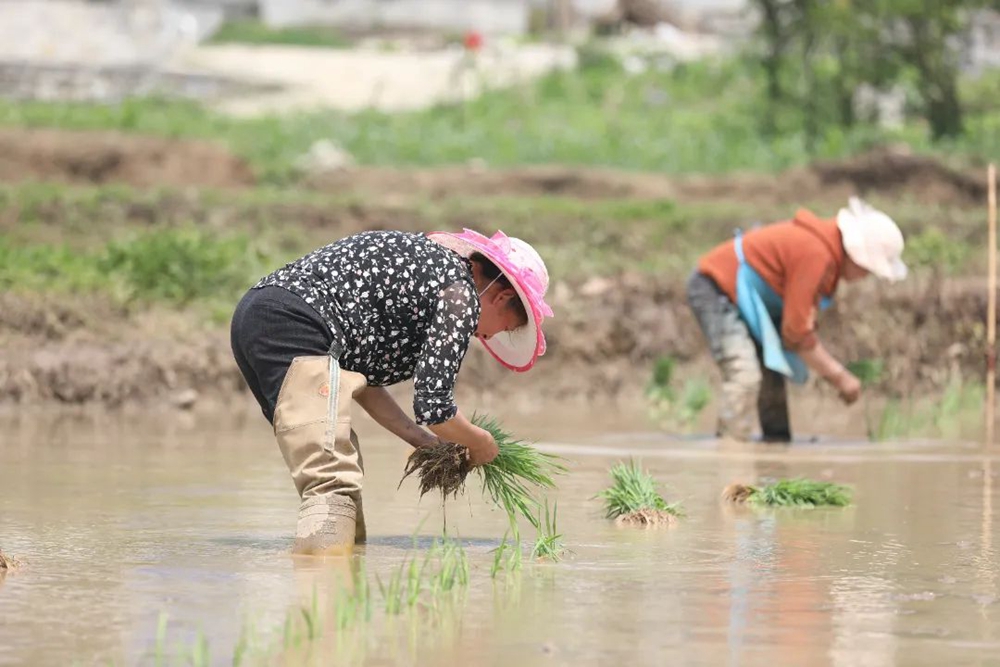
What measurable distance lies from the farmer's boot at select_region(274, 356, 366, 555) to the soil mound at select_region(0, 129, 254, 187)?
620 inches

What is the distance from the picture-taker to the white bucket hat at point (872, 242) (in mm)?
9898

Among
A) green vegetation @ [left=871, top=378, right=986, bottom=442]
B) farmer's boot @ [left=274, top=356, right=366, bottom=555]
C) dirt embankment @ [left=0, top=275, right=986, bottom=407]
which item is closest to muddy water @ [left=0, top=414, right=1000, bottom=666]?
farmer's boot @ [left=274, top=356, right=366, bottom=555]

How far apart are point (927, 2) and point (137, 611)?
2069 cm

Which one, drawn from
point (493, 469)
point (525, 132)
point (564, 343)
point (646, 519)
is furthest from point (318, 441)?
point (525, 132)

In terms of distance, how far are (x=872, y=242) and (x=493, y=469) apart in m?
4.16

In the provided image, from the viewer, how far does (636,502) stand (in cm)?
685

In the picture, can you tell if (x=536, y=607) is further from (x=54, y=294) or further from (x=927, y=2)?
(x=927, y=2)

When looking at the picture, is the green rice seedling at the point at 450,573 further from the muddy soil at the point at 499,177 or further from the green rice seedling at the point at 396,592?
the muddy soil at the point at 499,177

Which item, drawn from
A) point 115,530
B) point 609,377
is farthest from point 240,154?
point 115,530

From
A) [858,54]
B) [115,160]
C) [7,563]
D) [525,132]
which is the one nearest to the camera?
[7,563]

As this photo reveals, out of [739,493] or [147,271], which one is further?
[147,271]

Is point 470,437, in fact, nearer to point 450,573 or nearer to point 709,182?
point 450,573

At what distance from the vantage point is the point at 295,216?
19.0m

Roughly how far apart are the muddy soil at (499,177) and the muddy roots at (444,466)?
589 inches
